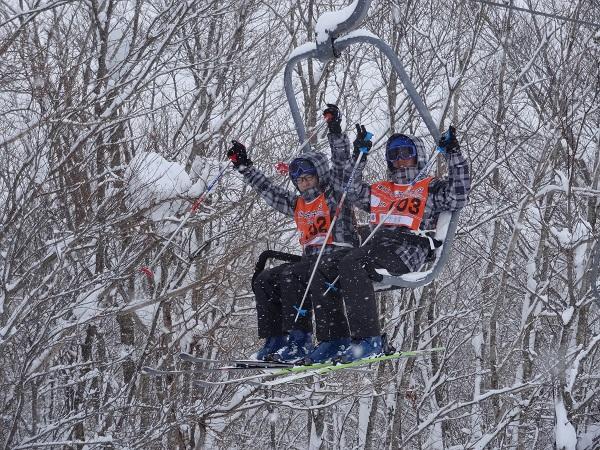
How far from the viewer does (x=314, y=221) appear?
216 inches

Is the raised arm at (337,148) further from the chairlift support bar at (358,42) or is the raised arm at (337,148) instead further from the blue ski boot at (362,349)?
the blue ski boot at (362,349)

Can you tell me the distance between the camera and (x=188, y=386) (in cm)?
1112

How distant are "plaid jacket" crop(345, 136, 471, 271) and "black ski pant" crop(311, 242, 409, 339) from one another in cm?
8

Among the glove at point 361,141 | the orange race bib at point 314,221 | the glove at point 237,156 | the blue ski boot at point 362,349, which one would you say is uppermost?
the glove at point 237,156

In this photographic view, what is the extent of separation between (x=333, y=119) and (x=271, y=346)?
1531 mm

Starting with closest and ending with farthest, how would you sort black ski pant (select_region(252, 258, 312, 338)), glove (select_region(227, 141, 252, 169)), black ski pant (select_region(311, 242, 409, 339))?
1. black ski pant (select_region(311, 242, 409, 339))
2. black ski pant (select_region(252, 258, 312, 338))
3. glove (select_region(227, 141, 252, 169))

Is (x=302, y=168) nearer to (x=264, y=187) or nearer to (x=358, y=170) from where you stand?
(x=358, y=170)

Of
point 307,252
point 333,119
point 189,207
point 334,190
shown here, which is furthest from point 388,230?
point 189,207

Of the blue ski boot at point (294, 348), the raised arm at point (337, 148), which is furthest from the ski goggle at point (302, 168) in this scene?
the blue ski boot at point (294, 348)

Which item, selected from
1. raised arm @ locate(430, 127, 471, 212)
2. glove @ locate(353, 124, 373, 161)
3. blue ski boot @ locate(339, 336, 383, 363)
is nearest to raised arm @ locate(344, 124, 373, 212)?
glove @ locate(353, 124, 373, 161)

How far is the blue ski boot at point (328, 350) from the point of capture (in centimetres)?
525

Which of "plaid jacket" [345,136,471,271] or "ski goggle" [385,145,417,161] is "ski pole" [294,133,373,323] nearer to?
"plaid jacket" [345,136,471,271]

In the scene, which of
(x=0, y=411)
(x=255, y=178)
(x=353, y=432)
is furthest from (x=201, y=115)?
(x=353, y=432)

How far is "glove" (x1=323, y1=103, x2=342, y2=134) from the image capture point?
5383 mm
